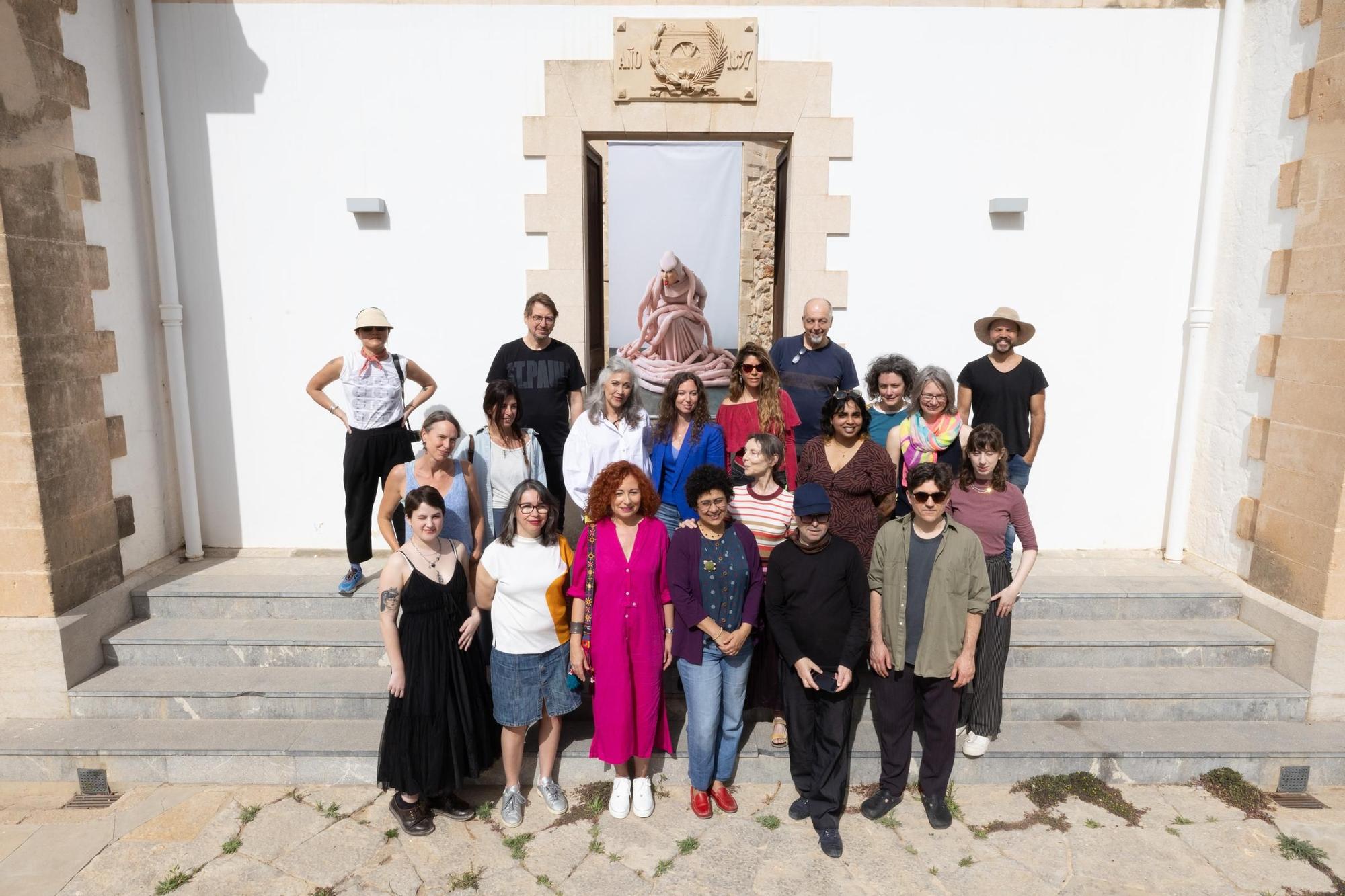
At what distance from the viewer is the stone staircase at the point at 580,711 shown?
384 centimetres

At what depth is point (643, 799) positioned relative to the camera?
11.6ft

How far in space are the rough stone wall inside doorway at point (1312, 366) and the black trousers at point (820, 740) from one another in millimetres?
2888

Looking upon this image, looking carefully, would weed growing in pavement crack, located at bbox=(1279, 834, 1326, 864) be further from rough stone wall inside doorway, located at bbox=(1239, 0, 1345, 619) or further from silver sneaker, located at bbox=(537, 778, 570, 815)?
silver sneaker, located at bbox=(537, 778, 570, 815)

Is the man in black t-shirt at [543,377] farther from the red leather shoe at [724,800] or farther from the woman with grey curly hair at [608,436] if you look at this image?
the red leather shoe at [724,800]

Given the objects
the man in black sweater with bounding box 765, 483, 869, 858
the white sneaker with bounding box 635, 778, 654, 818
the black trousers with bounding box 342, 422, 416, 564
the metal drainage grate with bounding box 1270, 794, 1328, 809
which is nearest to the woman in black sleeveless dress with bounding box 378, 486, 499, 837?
the white sneaker with bounding box 635, 778, 654, 818

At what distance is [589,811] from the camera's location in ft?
11.8

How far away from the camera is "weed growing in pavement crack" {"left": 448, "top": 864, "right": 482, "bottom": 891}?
3125mm

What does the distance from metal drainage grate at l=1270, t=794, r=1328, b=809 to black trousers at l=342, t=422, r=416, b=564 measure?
4.59 m

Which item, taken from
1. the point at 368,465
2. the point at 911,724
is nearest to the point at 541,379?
the point at 368,465

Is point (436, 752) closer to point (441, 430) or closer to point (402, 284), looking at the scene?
point (441, 430)

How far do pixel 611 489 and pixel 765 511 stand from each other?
718mm

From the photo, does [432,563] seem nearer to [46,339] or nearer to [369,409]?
[369,409]

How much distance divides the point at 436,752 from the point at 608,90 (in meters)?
3.96

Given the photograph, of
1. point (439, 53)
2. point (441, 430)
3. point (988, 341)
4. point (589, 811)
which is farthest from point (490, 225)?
point (589, 811)
